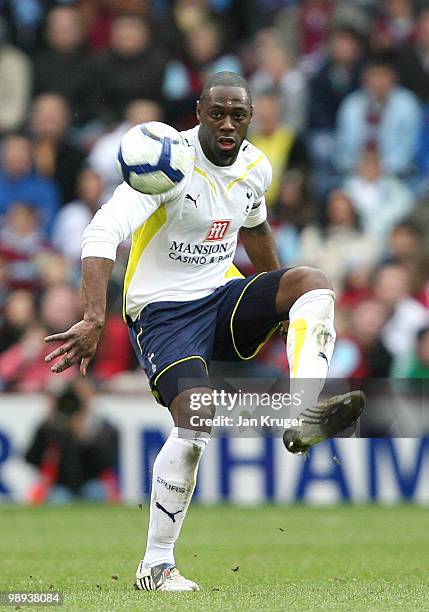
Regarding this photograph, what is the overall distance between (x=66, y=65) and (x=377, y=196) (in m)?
4.18

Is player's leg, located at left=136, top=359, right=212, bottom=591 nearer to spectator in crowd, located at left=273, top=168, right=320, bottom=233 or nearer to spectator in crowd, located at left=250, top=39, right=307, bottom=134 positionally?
spectator in crowd, located at left=273, top=168, right=320, bottom=233

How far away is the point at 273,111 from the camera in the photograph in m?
14.5

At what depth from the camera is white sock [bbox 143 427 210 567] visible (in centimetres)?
698

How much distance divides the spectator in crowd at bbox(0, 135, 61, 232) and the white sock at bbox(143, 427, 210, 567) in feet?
26.8

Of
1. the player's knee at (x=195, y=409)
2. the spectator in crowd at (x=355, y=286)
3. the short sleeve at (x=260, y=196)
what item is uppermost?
the short sleeve at (x=260, y=196)

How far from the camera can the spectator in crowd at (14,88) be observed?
16281mm

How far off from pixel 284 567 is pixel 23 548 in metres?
2.16

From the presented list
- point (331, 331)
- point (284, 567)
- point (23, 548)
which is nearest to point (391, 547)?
point (284, 567)

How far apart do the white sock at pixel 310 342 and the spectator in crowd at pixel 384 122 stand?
27.6 ft

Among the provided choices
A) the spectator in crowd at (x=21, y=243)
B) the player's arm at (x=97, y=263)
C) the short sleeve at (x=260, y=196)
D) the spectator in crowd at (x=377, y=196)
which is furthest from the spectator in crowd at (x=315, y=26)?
the player's arm at (x=97, y=263)

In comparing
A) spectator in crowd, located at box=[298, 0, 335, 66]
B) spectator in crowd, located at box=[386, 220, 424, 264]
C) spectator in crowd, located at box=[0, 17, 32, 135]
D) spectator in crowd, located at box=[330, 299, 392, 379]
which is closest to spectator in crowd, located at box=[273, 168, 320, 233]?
spectator in crowd, located at box=[386, 220, 424, 264]

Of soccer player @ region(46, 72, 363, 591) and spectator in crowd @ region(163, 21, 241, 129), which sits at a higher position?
spectator in crowd @ region(163, 21, 241, 129)

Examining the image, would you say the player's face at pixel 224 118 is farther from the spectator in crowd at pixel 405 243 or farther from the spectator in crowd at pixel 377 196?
the spectator in crowd at pixel 377 196

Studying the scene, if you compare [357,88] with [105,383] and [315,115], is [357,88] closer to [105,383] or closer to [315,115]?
[315,115]
